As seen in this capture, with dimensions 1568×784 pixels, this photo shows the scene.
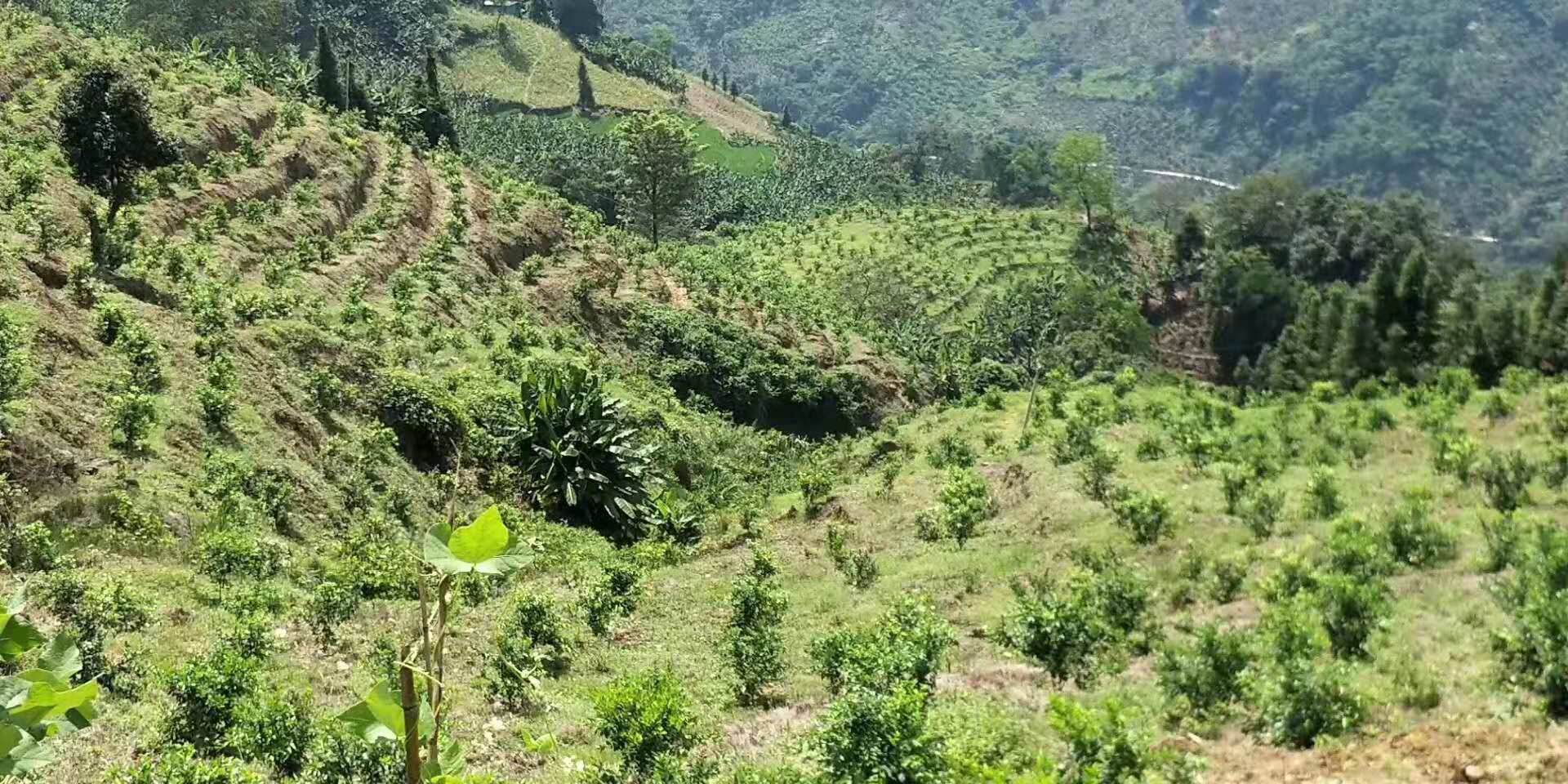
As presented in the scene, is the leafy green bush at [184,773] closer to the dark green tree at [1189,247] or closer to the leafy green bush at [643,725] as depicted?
the leafy green bush at [643,725]

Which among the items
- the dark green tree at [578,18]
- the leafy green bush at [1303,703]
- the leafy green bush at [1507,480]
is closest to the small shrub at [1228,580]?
the leafy green bush at [1303,703]

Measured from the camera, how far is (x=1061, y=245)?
74.4 meters

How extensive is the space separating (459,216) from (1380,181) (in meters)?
149

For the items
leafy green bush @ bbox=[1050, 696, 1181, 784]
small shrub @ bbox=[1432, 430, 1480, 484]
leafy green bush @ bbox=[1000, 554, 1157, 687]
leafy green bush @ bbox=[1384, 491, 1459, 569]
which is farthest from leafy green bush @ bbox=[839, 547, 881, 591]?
leafy green bush @ bbox=[1050, 696, 1181, 784]

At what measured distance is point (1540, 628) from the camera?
29.6ft

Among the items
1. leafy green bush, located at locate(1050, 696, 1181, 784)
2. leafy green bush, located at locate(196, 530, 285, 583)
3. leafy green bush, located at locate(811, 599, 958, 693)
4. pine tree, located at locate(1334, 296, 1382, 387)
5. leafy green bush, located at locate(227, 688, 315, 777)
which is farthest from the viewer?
pine tree, located at locate(1334, 296, 1382, 387)

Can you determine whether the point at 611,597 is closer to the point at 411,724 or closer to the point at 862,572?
the point at 862,572

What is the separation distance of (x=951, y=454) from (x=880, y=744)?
1958 centimetres

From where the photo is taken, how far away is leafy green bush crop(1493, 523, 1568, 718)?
8.58 meters

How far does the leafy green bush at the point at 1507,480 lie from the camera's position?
51.4 feet

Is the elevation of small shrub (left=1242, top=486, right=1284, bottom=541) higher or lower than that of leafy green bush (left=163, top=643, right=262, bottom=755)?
lower

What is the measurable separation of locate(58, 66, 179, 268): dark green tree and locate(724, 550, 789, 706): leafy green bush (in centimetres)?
1308

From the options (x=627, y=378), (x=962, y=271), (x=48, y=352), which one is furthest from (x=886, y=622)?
(x=962, y=271)

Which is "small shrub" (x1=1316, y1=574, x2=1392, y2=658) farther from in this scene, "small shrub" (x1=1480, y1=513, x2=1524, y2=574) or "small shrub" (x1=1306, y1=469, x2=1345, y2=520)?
"small shrub" (x1=1306, y1=469, x2=1345, y2=520)
